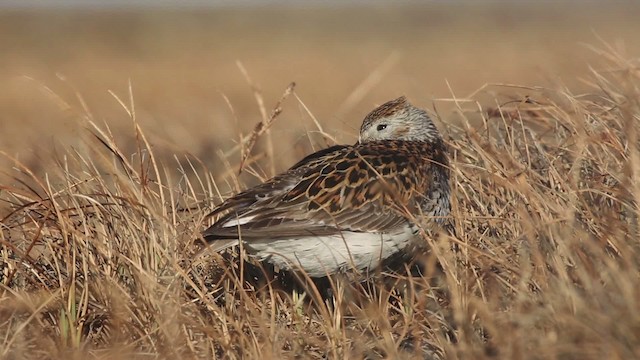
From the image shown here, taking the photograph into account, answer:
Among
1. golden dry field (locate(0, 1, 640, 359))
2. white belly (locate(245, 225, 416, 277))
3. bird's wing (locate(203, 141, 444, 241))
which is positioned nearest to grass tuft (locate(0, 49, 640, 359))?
golden dry field (locate(0, 1, 640, 359))

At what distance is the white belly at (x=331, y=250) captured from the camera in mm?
5914

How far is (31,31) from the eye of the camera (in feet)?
141

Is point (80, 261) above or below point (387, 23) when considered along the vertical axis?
below

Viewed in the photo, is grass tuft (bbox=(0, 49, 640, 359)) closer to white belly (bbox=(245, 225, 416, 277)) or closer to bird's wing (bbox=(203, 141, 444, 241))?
white belly (bbox=(245, 225, 416, 277))

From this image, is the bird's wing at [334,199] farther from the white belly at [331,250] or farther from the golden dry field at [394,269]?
the golden dry field at [394,269]

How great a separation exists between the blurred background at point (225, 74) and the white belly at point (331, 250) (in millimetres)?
1186

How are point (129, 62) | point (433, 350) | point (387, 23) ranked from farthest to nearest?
1. point (387, 23)
2. point (129, 62)
3. point (433, 350)

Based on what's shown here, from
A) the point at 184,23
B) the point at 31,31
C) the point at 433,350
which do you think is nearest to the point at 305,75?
the point at 31,31

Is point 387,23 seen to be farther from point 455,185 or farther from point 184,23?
point 455,185

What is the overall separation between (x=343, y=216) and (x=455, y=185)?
73 centimetres

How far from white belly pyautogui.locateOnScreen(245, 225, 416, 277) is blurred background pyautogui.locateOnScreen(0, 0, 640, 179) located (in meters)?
1.19

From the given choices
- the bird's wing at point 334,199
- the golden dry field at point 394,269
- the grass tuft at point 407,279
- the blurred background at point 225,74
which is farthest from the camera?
the blurred background at point 225,74

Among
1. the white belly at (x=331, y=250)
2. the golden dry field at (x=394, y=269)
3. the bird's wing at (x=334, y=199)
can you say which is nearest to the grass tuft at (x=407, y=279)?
the golden dry field at (x=394, y=269)

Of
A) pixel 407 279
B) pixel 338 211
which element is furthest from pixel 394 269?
pixel 407 279
